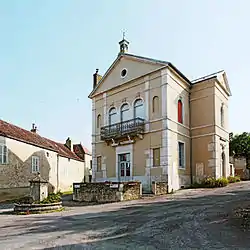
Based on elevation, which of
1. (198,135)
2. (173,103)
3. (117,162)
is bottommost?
(117,162)

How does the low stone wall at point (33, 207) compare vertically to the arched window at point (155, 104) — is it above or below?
below

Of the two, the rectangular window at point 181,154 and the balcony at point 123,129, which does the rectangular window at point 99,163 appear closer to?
the balcony at point 123,129

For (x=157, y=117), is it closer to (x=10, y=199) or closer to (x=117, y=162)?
(x=117, y=162)

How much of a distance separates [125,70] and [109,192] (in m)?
11.9

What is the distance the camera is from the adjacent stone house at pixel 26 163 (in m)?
25.0

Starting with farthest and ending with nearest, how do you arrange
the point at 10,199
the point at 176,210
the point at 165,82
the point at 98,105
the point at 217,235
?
the point at 98,105 → the point at 10,199 → the point at 165,82 → the point at 176,210 → the point at 217,235

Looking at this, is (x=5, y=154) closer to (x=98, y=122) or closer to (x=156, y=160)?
(x=98, y=122)

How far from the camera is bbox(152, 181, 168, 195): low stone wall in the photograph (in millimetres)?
20922

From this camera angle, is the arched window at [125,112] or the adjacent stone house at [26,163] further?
the arched window at [125,112]

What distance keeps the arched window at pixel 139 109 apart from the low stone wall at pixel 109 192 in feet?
22.7

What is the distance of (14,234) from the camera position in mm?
9133

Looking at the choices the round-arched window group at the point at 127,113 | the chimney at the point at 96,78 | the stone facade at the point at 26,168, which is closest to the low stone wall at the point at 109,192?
the round-arched window group at the point at 127,113

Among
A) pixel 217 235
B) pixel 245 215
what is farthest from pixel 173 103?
pixel 217 235

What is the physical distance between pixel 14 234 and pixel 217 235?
18.3ft
